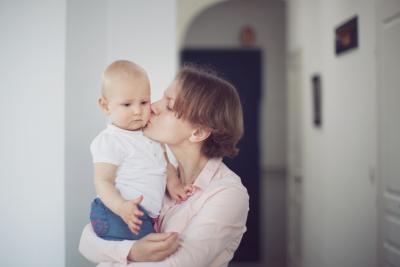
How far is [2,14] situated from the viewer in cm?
154

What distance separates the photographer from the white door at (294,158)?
16.3 feet

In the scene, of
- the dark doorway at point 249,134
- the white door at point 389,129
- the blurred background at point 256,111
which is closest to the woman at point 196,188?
the blurred background at point 256,111

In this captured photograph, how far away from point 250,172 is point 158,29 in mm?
4285

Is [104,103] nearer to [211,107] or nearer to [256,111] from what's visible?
[211,107]

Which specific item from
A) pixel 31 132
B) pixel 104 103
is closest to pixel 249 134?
pixel 31 132

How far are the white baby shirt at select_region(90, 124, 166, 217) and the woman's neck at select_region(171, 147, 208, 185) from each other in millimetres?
112

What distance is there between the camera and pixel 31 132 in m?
1.56

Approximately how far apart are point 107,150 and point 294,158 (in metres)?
3.94

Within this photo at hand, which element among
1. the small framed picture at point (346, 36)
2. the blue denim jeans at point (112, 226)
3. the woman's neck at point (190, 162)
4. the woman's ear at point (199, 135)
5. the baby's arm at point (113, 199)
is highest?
the small framed picture at point (346, 36)

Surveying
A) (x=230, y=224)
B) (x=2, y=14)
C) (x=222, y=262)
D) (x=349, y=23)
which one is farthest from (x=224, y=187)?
(x=349, y=23)

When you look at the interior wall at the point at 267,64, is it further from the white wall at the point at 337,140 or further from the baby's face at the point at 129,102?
the baby's face at the point at 129,102

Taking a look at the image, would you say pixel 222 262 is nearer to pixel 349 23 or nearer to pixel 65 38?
pixel 65 38

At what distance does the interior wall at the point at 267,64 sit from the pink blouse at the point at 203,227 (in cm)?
445

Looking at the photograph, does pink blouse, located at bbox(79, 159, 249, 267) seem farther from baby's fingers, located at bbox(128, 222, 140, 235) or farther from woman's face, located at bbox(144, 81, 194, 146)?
woman's face, located at bbox(144, 81, 194, 146)
